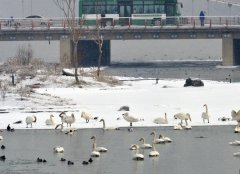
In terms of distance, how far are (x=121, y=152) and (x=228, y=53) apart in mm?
58974

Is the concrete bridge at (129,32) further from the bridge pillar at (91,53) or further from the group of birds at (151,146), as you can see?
the group of birds at (151,146)

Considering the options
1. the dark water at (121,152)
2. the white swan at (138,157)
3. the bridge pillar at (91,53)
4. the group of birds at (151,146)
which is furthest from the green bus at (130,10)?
the white swan at (138,157)

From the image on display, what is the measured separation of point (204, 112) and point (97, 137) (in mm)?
5863

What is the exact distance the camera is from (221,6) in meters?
108

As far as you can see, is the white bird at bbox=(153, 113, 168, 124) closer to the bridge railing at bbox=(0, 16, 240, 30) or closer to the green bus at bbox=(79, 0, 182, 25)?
the bridge railing at bbox=(0, 16, 240, 30)

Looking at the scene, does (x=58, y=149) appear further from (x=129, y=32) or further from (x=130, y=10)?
(x=130, y=10)

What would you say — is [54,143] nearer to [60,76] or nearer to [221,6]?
[60,76]

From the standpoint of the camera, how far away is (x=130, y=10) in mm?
88938

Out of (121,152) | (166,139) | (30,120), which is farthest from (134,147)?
(30,120)

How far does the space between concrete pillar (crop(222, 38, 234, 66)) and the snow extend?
38.8 meters

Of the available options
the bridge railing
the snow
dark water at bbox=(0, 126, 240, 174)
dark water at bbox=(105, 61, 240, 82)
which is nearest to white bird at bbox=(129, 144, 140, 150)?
dark water at bbox=(0, 126, 240, 174)

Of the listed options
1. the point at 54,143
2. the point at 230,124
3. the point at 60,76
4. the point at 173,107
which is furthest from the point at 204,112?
the point at 60,76

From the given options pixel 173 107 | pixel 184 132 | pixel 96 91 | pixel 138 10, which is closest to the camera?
pixel 184 132

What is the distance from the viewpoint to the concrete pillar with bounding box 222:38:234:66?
284 ft
